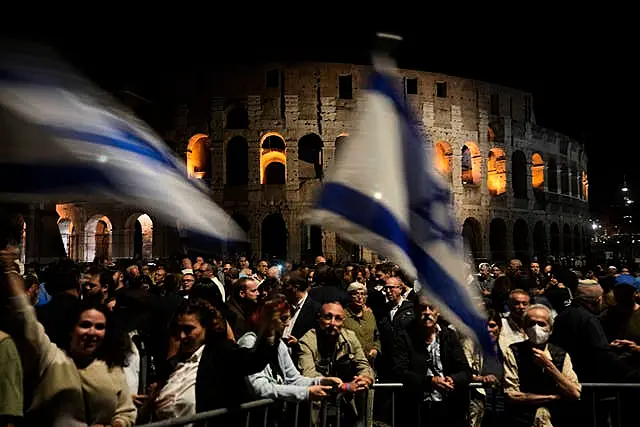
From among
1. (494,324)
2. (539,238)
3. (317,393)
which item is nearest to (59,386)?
(317,393)

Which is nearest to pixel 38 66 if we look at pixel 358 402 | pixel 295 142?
pixel 358 402

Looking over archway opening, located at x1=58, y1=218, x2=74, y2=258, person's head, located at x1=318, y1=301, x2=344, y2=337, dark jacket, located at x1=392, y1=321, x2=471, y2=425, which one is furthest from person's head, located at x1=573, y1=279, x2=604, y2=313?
archway opening, located at x1=58, y1=218, x2=74, y2=258

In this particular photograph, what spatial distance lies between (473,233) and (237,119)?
49.1ft

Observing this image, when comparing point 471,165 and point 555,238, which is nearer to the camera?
point 471,165

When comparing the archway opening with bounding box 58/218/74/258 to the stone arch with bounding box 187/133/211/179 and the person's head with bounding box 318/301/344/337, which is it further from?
the person's head with bounding box 318/301/344/337

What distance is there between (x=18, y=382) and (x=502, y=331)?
4.29 metres

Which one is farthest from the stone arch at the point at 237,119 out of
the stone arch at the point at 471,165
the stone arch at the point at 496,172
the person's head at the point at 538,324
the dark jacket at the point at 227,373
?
the dark jacket at the point at 227,373

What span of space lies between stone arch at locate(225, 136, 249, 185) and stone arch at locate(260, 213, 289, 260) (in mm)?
2937

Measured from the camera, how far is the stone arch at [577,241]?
44.4 m

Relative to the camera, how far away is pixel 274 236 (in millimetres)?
34062

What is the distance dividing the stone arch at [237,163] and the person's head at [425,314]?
101ft

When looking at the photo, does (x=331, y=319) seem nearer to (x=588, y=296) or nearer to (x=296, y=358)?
(x=296, y=358)

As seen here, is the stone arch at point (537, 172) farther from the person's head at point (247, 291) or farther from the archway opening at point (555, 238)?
the person's head at point (247, 291)

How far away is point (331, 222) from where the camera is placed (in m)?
4.54
